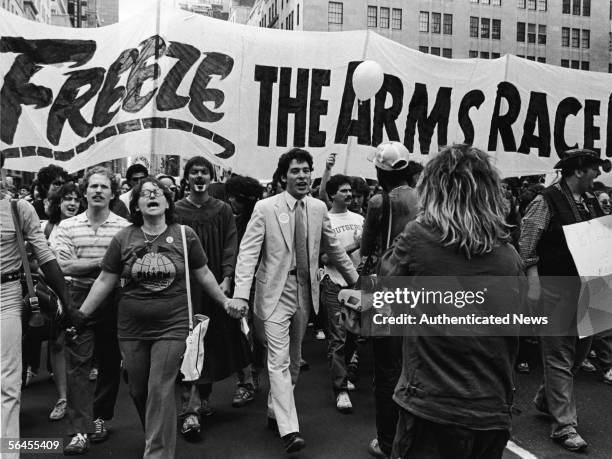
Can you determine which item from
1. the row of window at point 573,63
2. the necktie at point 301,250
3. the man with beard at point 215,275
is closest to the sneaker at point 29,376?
the man with beard at point 215,275

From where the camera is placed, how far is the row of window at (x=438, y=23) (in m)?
55.2

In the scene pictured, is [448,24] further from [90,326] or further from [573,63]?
[90,326]

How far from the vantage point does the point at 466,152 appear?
7.52 ft

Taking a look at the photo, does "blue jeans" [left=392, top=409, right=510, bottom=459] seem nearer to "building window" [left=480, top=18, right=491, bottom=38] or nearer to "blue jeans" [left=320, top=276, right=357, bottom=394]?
"blue jeans" [left=320, top=276, right=357, bottom=394]

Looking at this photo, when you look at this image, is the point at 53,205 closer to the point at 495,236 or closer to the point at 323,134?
the point at 323,134

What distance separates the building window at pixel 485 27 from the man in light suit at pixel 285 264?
189ft

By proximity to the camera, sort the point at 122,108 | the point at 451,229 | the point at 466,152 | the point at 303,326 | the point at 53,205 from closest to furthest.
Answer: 1. the point at 451,229
2. the point at 466,152
3. the point at 303,326
4. the point at 53,205
5. the point at 122,108

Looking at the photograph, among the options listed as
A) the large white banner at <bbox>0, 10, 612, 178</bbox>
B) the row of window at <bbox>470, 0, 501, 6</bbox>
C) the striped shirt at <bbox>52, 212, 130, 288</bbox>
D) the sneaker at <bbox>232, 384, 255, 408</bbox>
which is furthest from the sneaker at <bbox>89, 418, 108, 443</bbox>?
the row of window at <bbox>470, 0, 501, 6</bbox>

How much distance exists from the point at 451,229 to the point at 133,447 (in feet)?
10.1

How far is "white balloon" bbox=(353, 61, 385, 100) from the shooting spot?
617 cm

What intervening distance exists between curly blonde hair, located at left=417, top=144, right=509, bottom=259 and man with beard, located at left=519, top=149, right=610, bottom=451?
230 centimetres

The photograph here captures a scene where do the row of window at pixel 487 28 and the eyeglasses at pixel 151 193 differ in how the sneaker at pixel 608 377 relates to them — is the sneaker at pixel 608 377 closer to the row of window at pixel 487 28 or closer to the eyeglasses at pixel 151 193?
the eyeglasses at pixel 151 193

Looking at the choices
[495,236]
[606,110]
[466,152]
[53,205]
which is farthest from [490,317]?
[606,110]

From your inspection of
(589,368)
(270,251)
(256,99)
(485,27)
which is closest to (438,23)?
(485,27)
